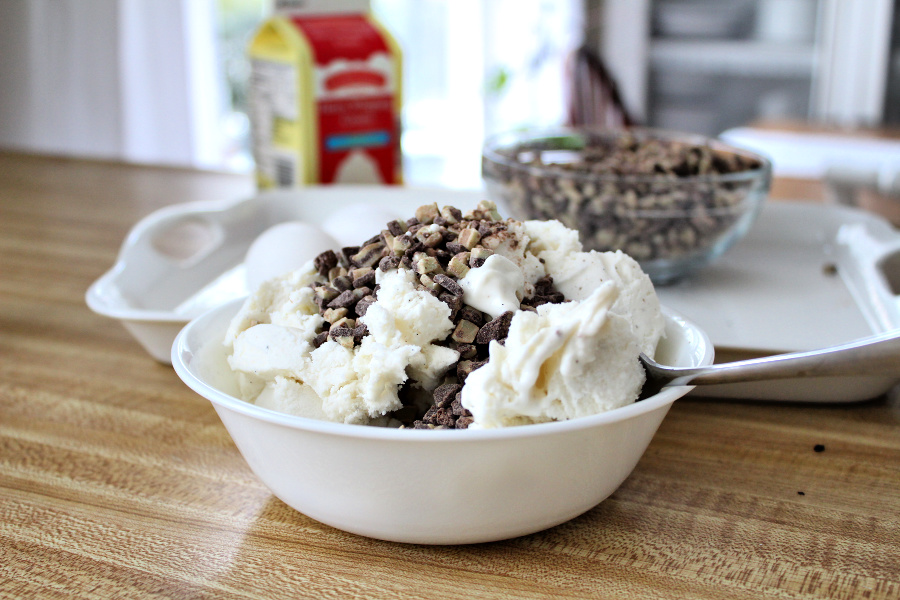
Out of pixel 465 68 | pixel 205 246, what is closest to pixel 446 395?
pixel 205 246

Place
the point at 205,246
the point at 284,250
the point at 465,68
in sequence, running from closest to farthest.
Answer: the point at 284,250 → the point at 205,246 → the point at 465,68

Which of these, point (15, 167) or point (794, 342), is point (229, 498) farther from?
point (15, 167)

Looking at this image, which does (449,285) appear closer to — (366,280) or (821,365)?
(366,280)

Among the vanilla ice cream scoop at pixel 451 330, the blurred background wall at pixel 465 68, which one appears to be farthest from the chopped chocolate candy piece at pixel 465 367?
the blurred background wall at pixel 465 68

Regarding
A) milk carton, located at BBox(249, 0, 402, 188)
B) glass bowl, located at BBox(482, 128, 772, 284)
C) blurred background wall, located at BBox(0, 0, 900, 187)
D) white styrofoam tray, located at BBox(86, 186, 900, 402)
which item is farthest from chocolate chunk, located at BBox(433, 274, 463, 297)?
blurred background wall, located at BBox(0, 0, 900, 187)

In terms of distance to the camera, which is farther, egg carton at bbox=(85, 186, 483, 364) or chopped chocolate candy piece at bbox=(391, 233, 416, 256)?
egg carton at bbox=(85, 186, 483, 364)

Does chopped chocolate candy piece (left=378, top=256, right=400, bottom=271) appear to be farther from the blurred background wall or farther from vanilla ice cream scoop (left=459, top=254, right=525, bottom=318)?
the blurred background wall
